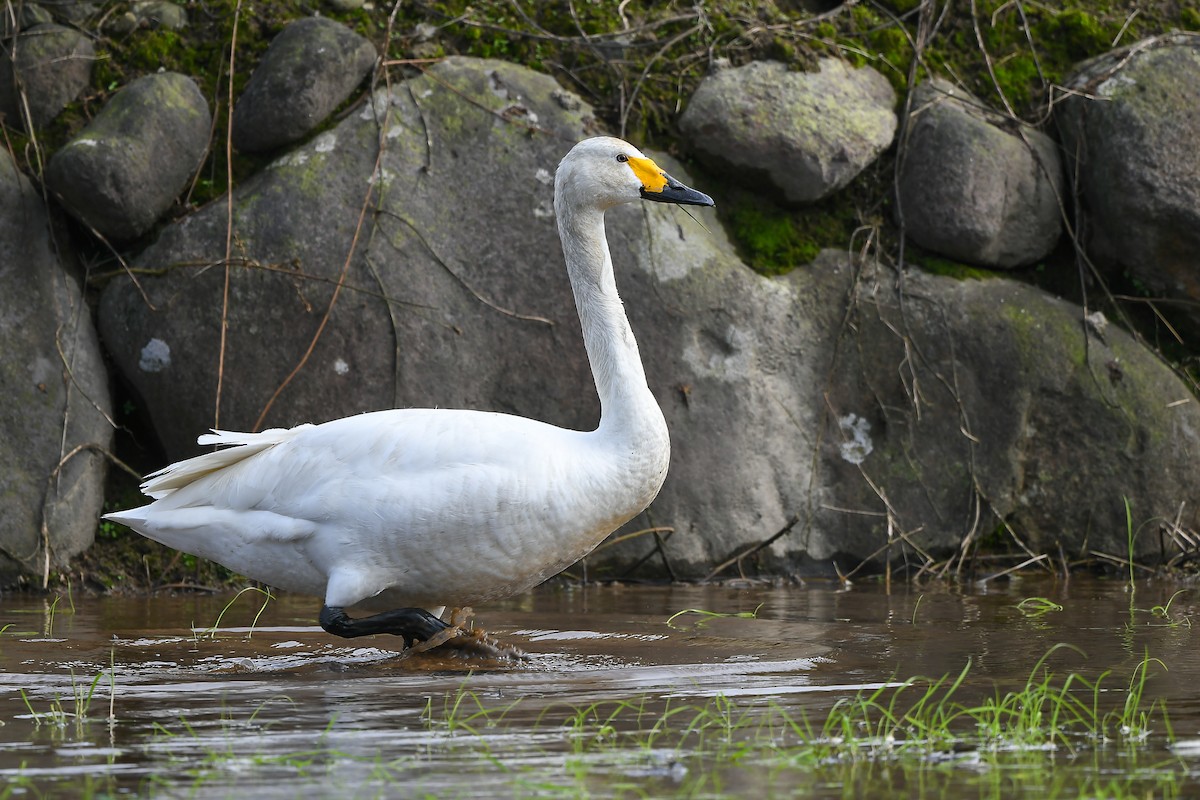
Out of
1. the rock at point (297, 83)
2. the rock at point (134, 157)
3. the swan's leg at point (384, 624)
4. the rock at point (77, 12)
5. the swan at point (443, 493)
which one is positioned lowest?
the swan's leg at point (384, 624)

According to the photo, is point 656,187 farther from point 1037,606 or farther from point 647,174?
point 1037,606

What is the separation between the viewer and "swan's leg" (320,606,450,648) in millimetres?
5078

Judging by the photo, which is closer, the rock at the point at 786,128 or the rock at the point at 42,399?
the rock at the point at 42,399

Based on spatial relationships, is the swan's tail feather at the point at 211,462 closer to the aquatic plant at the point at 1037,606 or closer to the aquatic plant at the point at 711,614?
the aquatic plant at the point at 711,614

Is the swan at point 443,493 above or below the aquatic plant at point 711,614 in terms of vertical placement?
above

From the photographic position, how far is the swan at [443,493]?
498 centimetres

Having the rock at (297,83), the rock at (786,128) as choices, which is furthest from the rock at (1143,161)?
the rock at (297,83)

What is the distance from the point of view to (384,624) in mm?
5070

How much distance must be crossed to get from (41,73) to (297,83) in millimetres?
1370

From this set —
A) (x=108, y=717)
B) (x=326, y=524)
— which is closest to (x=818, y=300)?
(x=326, y=524)

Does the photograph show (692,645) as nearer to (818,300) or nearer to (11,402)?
(818,300)

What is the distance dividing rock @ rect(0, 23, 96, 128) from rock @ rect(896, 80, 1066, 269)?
4.41 metres

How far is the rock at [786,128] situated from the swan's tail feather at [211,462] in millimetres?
3254

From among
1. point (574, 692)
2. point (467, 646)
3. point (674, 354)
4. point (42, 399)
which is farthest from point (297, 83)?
point (574, 692)
